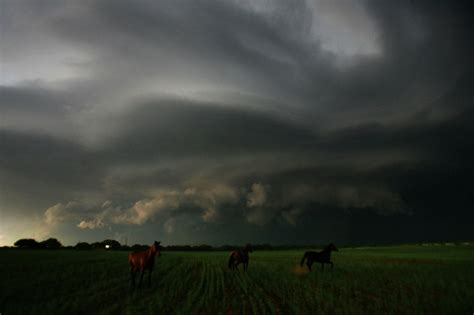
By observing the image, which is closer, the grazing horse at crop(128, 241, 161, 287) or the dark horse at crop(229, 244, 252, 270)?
the grazing horse at crop(128, 241, 161, 287)

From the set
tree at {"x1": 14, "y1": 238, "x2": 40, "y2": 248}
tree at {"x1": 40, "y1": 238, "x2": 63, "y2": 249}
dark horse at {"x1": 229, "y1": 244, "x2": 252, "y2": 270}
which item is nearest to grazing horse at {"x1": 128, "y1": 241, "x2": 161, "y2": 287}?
dark horse at {"x1": 229, "y1": 244, "x2": 252, "y2": 270}

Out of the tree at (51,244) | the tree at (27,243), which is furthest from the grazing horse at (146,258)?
the tree at (27,243)

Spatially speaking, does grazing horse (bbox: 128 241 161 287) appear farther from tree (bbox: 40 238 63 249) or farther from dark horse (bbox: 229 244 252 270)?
tree (bbox: 40 238 63 249)

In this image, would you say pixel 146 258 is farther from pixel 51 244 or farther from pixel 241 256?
pixel 51 244

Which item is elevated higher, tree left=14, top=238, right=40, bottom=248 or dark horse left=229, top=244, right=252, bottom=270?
tree left=14, top=238, right=40, bottom=248

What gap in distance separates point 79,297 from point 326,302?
1147 centimetres

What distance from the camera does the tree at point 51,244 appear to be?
548 feet

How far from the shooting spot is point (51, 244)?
561ft

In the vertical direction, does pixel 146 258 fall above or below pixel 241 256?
below

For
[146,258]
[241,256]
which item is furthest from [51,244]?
[146,258]

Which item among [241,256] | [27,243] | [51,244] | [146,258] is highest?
[27,243]

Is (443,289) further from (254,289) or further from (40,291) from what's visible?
(40,291)

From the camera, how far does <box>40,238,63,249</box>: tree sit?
6580 inches

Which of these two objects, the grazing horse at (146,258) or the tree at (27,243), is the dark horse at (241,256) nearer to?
the grazing horse at (146,258)
